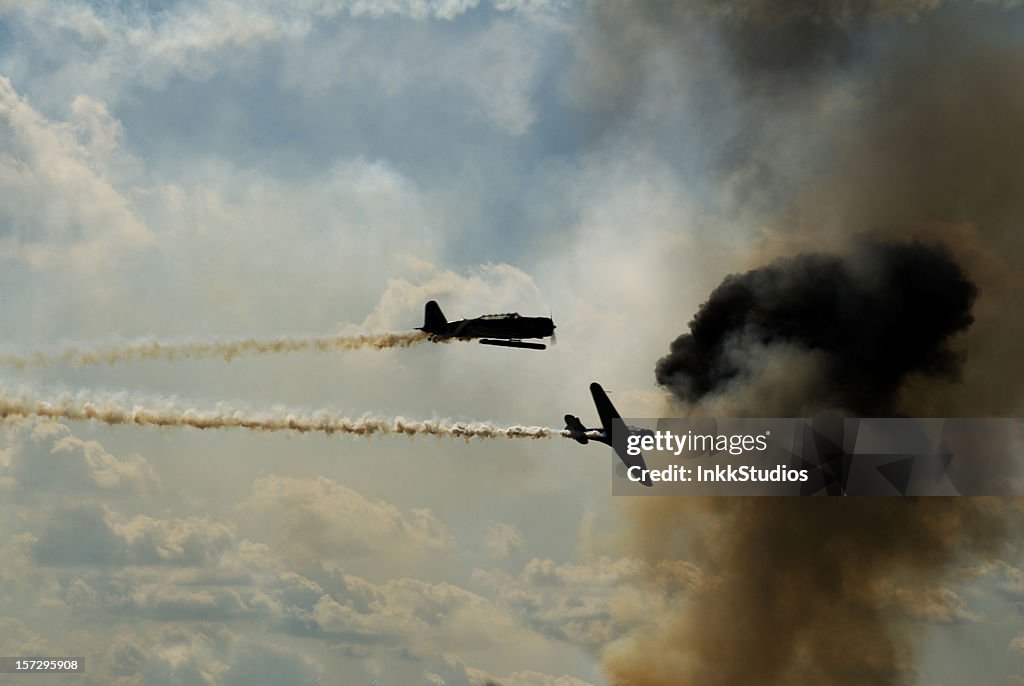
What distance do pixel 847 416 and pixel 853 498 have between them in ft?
30.5

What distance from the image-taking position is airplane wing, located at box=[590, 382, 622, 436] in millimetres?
103188

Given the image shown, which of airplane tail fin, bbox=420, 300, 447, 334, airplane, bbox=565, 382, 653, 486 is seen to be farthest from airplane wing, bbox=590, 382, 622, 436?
airplane tail fin, bbox=420, 300, 447, 334

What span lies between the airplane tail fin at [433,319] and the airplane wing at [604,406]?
12886mm

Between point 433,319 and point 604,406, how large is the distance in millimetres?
15245

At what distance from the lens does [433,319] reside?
102 m

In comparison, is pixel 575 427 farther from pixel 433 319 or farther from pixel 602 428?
pixel 433 319

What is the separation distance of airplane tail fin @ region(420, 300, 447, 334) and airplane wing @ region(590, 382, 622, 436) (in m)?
12.9

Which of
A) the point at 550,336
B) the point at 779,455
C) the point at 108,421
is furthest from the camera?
the point at 779,455

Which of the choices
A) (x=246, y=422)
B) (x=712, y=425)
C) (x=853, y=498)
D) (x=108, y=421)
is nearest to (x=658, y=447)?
(x=712, y=425)

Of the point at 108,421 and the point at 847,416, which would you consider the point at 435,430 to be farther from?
the point at 847,416

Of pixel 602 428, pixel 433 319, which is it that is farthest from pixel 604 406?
pixel 433 319

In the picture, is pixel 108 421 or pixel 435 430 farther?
pixel 435 430

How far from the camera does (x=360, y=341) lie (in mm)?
105125

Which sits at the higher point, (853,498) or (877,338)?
(877,338)
